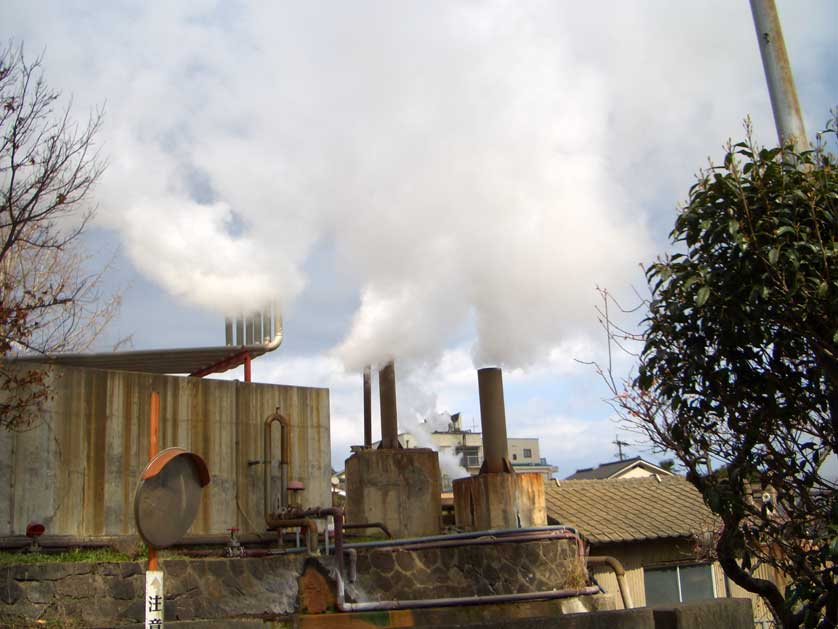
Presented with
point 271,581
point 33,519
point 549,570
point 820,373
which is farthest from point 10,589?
point 820,373

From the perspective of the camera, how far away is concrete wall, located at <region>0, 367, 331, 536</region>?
1114cm

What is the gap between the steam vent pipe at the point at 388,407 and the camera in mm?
16188

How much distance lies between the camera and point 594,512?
1784cm

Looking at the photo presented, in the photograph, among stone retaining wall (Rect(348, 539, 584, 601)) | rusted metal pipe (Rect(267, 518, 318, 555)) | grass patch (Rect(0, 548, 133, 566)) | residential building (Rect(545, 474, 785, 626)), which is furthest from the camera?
residential building (Rect(545, 474, 785, 626))

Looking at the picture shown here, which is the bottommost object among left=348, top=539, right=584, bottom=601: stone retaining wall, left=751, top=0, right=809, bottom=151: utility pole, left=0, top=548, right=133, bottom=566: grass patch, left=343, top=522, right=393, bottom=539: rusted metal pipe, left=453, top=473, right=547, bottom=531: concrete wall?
left=348, top=539, right=584, bottom=601: stone retaining wall

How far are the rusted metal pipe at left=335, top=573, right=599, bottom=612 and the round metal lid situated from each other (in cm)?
624

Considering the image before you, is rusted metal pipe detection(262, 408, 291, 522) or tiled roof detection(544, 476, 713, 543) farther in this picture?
tiled roof detection(544, 476, 713, 543)

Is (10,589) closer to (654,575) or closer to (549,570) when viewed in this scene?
(549,570)

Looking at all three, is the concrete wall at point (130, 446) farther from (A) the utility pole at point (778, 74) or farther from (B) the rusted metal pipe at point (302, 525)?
(A) the utility pole at point (778, 74)

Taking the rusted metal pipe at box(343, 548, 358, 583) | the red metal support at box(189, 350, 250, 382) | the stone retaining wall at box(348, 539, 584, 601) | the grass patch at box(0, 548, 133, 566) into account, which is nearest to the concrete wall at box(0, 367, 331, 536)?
the grass patch at box(0, 548, 133, 566)

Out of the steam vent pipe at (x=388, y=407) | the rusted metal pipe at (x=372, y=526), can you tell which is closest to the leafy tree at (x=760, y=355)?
the rusted metal pipe at (x=372, y=526)

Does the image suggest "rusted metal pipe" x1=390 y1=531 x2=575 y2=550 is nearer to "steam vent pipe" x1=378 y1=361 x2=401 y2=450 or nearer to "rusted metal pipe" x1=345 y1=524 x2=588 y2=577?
"rusted metal pipe" x1=345 y1=524 x2=588 y2=577

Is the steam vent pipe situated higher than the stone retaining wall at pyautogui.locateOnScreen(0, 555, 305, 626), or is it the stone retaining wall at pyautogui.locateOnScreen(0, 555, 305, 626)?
the steam vent pipe

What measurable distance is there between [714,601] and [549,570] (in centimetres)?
849
